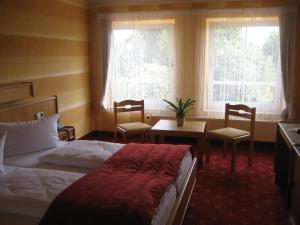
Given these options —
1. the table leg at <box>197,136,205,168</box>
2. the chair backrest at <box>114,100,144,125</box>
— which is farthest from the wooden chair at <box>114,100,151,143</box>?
the table leg at <box>197,136,205,168</box>

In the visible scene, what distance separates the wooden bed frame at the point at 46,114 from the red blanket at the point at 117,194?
21 centimetres

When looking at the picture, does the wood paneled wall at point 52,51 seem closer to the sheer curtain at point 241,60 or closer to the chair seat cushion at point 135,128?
the chair seat cushion at point 135,128

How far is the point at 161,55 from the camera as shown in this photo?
498 centimetres

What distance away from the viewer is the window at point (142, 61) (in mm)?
4941

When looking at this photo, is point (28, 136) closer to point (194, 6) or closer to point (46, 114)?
point (46, 114)

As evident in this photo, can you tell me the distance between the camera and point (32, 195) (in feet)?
6.49

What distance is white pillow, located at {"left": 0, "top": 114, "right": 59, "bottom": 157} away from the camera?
287cm

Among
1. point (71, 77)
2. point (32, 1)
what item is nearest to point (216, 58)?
point (71, 77)

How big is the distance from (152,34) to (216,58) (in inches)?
43.7

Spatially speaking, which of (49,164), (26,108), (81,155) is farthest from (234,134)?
(26,108)

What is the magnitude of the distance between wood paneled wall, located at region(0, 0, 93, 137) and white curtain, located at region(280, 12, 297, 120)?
3.10m

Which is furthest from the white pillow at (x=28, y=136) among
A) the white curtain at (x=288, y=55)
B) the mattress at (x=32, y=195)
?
the white curtain at (x=288, y=55)

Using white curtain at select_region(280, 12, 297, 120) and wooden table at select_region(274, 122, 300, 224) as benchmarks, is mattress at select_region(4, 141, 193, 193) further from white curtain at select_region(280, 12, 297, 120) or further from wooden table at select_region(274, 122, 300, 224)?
white curtain at select_region(280, 12, 297, 120)

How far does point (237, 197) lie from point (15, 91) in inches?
106
